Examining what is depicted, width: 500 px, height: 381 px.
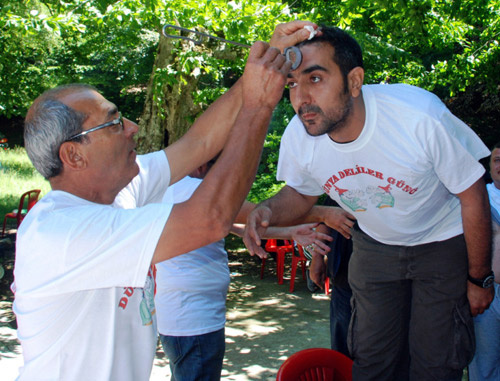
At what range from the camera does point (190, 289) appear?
3.03 metres

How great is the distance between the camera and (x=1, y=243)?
31.3 feet

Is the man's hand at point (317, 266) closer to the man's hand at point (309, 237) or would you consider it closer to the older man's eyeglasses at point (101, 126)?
the man's hand at point (309, 237)

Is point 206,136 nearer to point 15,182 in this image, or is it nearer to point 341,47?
point 341,47

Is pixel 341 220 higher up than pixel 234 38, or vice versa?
pixel 234 38

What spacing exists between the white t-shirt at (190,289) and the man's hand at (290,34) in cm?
117

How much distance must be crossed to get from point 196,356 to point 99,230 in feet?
4.99

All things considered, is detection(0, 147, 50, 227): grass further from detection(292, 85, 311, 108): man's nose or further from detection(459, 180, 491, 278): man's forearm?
detection(459, 180, 491, 278): man's forearm

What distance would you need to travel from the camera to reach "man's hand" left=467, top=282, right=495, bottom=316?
246 cm

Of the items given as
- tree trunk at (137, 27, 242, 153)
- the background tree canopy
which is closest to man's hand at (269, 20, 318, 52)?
the background tree canopy

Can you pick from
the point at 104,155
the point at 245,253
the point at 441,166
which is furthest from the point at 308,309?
the point at 104,155

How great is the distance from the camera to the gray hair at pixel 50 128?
1824 millimetres

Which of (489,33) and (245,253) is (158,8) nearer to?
(489,33)

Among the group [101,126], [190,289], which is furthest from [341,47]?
[190,289]

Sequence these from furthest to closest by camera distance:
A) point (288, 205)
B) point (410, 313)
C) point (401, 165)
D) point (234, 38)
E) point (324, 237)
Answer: point (234, 38), point (324, 237), point (288, 205), point (410, 313), point (401, 165)
